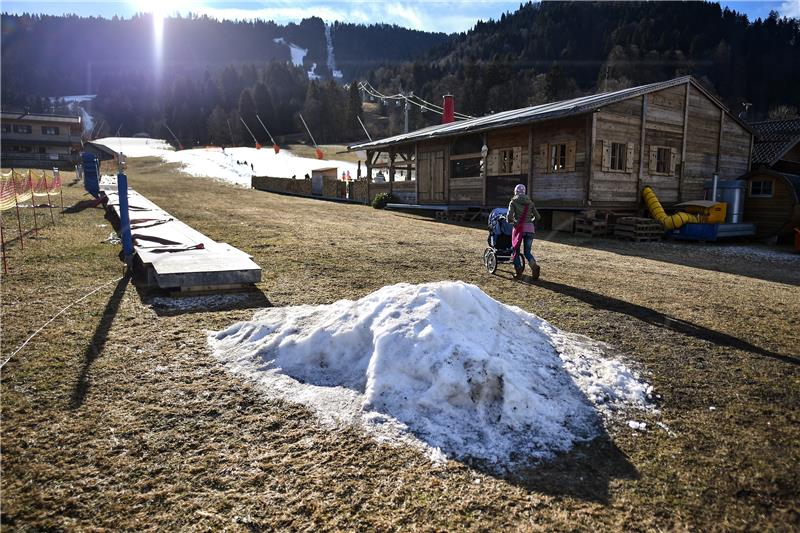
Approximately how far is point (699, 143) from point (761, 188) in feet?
9.41

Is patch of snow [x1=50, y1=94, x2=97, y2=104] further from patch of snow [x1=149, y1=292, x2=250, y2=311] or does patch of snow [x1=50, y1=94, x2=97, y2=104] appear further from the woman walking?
the woman walking

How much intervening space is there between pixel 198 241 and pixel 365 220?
32.4 feet

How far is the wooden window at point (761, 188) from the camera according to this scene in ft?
58.5

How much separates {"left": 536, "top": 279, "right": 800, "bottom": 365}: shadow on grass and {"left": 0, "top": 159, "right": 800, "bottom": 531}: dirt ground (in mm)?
39

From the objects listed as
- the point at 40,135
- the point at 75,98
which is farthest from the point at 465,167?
the point at 75,98

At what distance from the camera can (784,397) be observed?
13.5ft

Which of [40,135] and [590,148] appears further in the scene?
[40,135]

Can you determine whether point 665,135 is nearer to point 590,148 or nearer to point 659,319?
point 590,148

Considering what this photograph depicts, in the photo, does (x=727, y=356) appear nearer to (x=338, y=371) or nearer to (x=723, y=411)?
(x=723, y=411)

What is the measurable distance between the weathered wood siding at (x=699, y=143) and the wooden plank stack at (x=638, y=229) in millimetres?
4542

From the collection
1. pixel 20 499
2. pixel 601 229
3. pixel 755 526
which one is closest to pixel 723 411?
pixel 755 526

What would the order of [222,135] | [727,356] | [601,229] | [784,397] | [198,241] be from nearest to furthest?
[784,397] < [727,356] < [198,241] < [601,229] < [222,135]

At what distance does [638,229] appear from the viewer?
15602 millimetres

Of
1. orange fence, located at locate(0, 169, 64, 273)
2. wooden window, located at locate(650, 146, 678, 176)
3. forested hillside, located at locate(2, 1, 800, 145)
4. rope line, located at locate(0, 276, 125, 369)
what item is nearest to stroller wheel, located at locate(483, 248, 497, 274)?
rope line, located at locate(0, 276, 125, 369)
